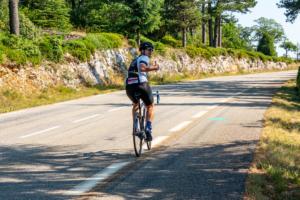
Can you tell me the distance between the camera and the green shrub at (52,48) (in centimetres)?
2341

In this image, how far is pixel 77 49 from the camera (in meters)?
26.2

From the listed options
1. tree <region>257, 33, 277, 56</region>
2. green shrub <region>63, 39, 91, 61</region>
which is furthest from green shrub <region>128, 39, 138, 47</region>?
tree <region>257, 33, 277, 56</region>

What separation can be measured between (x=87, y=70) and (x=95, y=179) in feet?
69.1

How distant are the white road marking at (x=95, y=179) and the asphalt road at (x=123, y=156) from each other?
2 cm

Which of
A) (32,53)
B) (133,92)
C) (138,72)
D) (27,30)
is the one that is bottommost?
→ (133,92)

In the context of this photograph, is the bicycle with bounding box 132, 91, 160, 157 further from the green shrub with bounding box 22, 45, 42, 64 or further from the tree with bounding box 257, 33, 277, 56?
the tree with bounding box 257, 33, 277, 56

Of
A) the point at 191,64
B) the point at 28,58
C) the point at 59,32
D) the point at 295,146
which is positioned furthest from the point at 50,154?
the point at 191,64

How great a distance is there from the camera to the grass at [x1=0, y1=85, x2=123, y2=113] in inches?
696

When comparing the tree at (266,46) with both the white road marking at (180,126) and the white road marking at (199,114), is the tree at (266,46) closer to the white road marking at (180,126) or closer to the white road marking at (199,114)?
the white road marking at (199,114)

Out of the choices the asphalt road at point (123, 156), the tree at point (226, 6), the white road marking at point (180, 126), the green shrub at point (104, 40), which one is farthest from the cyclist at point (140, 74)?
the tree at point (226, 6)

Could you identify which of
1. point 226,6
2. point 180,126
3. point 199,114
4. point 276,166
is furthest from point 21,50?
point 226,6

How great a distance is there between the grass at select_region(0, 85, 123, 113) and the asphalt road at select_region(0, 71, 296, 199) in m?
3.77

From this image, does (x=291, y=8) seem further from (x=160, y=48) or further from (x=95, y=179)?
(x=95, y=179)

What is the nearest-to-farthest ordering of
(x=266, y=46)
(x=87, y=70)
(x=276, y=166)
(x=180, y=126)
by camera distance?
(x=276, y=166) → (x=180, y=126) → (x=87, y=70) → (x=266, y=46)
